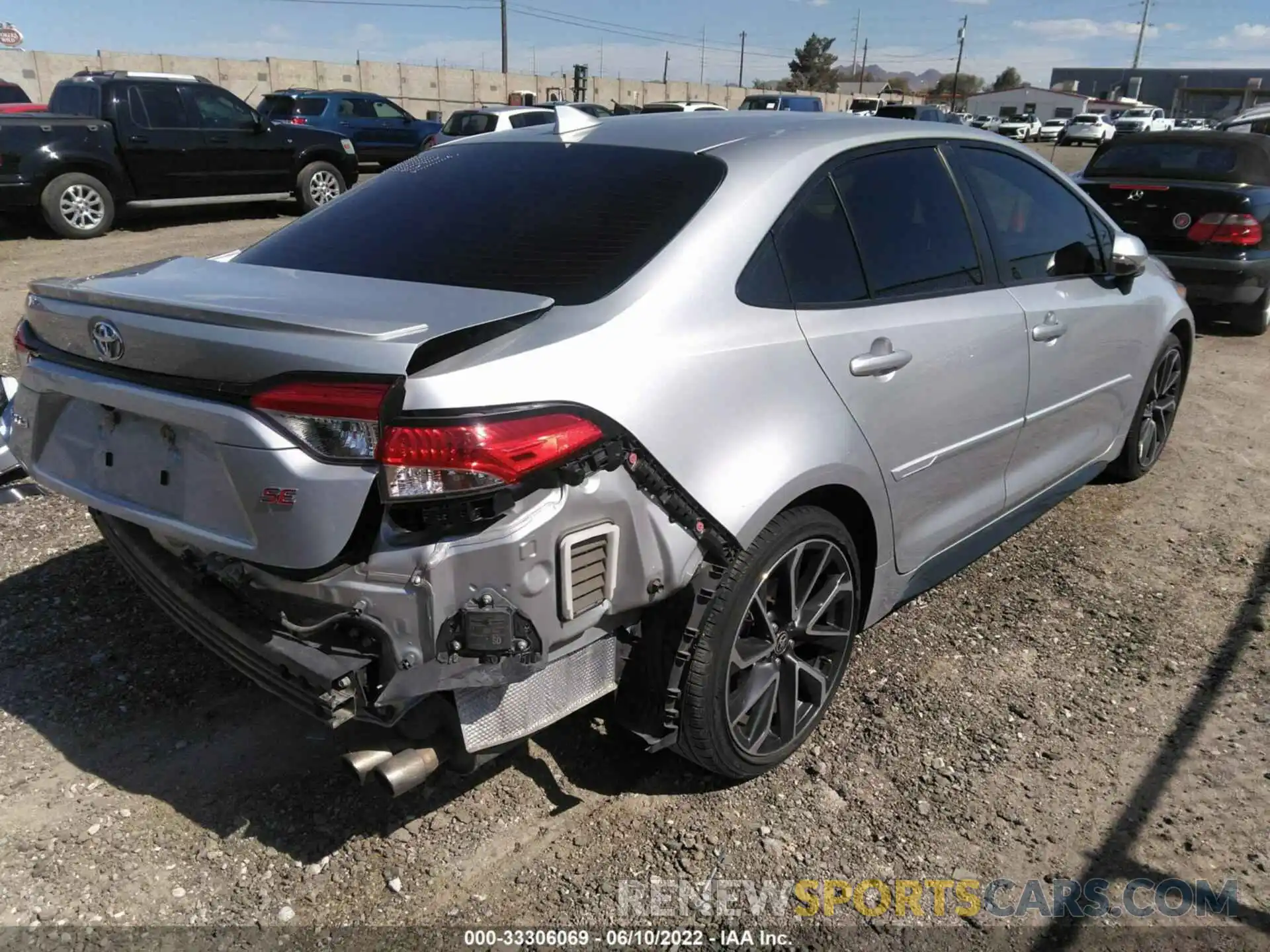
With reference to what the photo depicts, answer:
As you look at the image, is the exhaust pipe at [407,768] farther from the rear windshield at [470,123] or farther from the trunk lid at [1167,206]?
the rear windshield at [470,123]

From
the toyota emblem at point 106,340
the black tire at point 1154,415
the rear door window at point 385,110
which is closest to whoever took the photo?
the toyota emblem at point 106,340

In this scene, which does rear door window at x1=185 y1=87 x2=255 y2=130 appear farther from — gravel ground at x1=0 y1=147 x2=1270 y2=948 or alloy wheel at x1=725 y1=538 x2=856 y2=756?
alloy wheel at x1=725 y1=538 x2=856 y2=756

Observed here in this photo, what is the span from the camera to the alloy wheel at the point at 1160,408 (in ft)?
15.8

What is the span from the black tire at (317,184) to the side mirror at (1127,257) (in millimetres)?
11723

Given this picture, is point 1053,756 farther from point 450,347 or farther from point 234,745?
point 234,745

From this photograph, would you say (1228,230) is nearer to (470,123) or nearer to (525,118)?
(525,118)

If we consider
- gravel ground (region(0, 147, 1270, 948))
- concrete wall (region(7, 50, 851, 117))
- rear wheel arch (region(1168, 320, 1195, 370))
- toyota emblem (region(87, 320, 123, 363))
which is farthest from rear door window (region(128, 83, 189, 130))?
concrete wall (region(7, 50, 851, 117))

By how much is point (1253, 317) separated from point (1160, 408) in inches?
167

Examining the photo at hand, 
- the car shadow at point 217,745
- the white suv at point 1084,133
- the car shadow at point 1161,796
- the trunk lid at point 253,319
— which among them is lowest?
the white suv at point 1084,133

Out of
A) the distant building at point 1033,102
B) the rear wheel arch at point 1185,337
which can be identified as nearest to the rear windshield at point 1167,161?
the rear wheel arch at point 1185,337

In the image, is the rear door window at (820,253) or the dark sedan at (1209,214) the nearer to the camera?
the rear door window at (820,253)

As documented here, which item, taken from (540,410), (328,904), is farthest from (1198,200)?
(328,904)

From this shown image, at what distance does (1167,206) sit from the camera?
24.9 feet

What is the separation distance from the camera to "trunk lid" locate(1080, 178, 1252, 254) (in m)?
7.43
